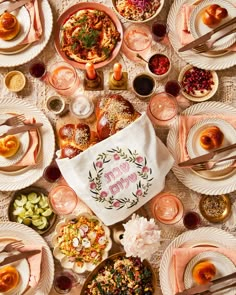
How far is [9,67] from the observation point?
109 inches

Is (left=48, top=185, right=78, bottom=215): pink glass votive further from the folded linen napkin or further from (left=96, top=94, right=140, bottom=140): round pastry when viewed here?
the folded linen napkin

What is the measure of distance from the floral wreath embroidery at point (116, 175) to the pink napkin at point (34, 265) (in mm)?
399

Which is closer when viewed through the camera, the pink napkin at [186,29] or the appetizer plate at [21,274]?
the appetizer plate at [21,274]

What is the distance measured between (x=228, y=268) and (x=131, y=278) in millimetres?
472

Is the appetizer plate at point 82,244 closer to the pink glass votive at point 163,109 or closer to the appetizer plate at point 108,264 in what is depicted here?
the appetizer plate at point 108,264

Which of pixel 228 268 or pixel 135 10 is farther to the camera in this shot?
pixel 135 10

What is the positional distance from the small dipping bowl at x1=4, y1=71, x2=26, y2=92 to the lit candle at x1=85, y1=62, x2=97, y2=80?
342 mm

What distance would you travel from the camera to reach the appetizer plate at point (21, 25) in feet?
8.97

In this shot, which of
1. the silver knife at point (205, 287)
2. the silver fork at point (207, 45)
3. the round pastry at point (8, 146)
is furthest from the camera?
the silver fork at point (207, 45)

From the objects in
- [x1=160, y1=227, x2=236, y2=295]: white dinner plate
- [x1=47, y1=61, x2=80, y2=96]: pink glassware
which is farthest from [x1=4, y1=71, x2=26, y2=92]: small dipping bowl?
[x1=160, y1=227, x2=236, y2=295]: white dinner plate

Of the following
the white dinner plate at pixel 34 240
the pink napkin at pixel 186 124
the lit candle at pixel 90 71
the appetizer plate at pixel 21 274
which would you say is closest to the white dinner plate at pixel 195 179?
the pink napkin at pixel 186 124

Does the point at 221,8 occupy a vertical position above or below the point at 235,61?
above

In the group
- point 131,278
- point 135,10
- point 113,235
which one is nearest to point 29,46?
point 135,10

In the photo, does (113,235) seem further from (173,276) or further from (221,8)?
(221,8)
